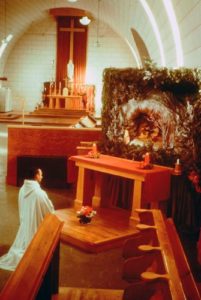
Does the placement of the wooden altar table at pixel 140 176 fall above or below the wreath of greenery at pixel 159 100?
below

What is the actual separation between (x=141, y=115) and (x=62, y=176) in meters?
2.64

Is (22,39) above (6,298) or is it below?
above

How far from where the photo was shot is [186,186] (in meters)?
6.73

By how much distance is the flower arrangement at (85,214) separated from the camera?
6.31 m

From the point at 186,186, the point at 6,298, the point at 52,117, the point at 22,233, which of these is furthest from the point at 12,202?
the point at 52,117

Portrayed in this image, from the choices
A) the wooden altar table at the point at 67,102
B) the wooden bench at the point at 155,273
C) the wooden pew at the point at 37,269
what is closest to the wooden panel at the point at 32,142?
the wooden bench at the point at 155,273

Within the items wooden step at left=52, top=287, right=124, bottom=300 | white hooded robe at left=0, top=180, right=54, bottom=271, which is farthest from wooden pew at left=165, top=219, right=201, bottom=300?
white hooded robe at left=0, top=180, right=54, bottom=271

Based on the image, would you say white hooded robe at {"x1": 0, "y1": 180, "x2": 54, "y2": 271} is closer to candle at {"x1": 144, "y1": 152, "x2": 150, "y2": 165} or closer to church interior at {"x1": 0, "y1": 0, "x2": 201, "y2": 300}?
church interior at {"x1": 0, "y1": 0, "x2": 201, "y2": 300}

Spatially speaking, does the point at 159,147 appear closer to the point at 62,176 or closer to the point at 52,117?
the point at 62,176

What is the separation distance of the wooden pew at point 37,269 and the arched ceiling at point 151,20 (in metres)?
4.82

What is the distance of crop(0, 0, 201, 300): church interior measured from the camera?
2.66m

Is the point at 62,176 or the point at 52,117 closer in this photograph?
the point at 62,176

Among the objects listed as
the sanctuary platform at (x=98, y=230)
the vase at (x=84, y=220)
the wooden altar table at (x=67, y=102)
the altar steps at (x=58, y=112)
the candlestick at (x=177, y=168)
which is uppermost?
the wooden altar table at (x=67, y=102)

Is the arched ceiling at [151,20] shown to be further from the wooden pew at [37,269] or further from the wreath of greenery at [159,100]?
the wooden pew at [37,269]
